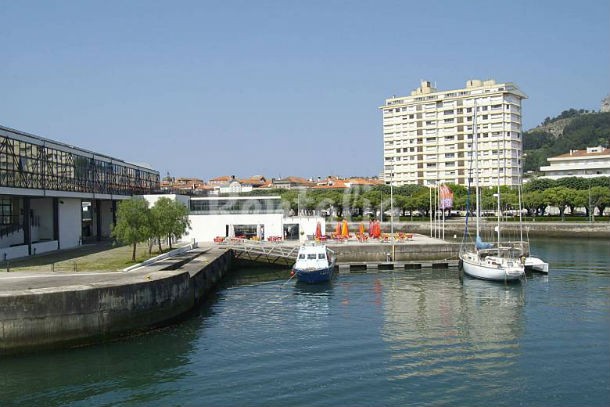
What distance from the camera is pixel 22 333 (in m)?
Answer: 26.0

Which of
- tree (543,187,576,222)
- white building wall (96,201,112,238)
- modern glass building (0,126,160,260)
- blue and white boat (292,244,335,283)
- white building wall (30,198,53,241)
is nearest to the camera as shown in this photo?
modern glass building (0,126,160,260)

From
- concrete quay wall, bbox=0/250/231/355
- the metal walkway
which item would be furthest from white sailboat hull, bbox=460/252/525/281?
concrete quay wall, bbox=0/250/231/355

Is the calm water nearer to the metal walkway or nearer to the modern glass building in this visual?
the metal walkway

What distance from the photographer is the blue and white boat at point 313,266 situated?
46.3 metres

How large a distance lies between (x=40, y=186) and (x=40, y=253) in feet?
17.9

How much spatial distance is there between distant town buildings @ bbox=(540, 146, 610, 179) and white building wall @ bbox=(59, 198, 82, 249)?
367 feet

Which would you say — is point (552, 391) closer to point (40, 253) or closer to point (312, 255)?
point (312, 255)

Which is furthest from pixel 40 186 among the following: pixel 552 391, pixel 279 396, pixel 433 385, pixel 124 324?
pixel 552 391

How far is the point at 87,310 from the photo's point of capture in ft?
90.6

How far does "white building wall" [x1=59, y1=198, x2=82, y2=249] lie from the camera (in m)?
51.3

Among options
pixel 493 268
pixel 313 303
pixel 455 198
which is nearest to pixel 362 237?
pixel 493 268

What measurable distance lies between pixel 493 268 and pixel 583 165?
337 feet

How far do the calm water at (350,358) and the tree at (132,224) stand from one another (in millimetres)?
7909

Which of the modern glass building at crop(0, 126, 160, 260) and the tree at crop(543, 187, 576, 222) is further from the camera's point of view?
the tree at crop(543, 187, 576, 222)
